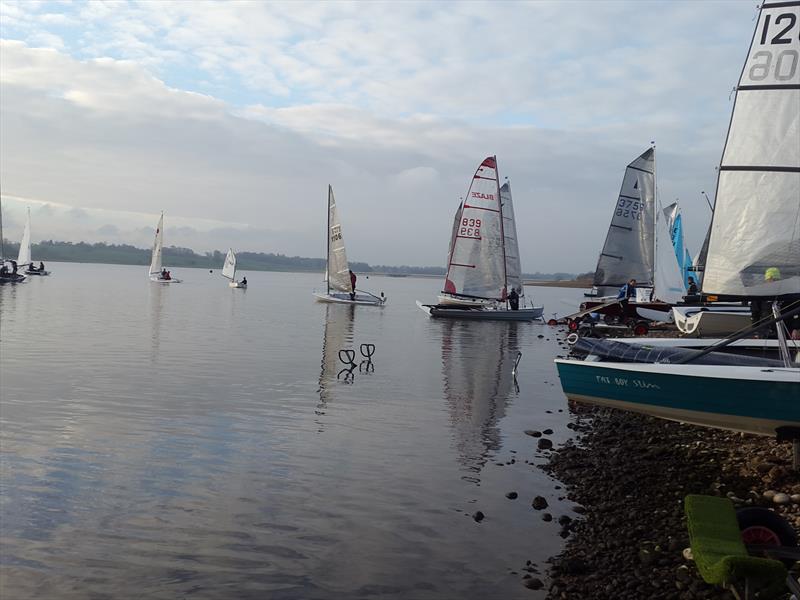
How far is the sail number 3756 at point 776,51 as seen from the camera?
1393 centimetres

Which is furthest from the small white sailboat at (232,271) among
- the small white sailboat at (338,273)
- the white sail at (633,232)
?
the white sail at (633,232)

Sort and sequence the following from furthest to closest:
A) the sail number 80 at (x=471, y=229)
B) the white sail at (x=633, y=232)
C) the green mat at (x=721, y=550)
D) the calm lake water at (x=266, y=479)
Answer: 1. the sail number 80 at (x=471, y=229)
2. the white sail at (x=633, y=232)
3. the calm lake water at (x=266, y=479)
4. the green mat at (x=721, y=550)

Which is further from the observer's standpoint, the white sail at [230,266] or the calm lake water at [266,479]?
the white sail at [230,266]

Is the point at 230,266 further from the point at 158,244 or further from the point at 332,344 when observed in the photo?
the point at 332,344

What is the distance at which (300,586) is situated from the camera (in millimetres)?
8680

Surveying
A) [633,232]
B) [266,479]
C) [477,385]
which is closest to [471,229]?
[633,232]

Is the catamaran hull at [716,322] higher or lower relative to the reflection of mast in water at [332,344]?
higher

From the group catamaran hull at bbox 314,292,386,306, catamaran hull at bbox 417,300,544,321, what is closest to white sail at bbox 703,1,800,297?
catamaran hull at bbox 417,300,544,321

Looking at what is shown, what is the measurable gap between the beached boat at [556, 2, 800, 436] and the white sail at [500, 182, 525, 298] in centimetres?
4212

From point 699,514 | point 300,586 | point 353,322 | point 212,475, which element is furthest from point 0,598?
point 353,322

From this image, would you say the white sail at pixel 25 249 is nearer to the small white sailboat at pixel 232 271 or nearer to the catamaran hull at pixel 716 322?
the small white sailboat at pixel 232 271

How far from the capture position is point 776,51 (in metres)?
A: 14.1

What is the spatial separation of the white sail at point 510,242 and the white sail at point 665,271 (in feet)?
48.3

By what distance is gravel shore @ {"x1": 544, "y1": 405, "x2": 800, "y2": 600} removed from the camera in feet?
27.9
